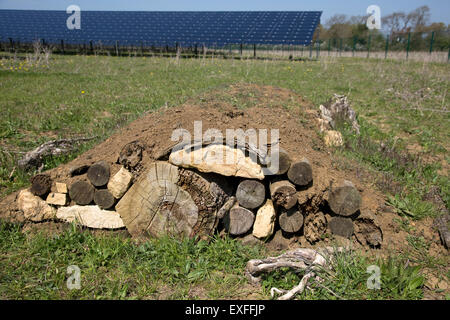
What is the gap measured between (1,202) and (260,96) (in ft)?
13.3

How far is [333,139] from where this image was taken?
16.8 feet

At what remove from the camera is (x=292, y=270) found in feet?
9.09

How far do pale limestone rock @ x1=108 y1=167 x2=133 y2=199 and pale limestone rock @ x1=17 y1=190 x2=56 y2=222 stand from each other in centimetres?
74

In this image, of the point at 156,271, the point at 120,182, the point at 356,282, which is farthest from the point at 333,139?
the point at 156,271

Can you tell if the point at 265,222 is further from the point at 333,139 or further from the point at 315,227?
the point at 333,139

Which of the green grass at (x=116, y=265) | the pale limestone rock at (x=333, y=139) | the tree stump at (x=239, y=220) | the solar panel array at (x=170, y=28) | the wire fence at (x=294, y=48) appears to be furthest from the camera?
the solar panel array at (x=170, y=28)

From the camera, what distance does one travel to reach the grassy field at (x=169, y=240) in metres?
2.66

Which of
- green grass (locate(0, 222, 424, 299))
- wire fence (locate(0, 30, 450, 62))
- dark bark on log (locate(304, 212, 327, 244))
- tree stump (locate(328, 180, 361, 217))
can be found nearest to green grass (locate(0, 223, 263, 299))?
green grass (locate(0, 222, 424, 299))

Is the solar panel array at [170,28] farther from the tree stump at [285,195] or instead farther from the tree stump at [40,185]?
the tree stump at [40,185]

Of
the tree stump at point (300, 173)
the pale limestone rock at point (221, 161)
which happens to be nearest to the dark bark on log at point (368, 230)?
the tree stump at point (300, 173)

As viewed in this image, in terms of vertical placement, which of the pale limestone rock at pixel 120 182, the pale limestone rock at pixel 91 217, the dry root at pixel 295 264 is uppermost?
the pale limestone rock at pixel 120 182

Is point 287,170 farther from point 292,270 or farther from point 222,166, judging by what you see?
point 292,270

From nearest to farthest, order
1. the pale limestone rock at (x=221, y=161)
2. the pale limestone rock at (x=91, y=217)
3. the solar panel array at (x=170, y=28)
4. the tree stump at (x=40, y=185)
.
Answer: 1. the pale limestone rock at (x=221, y=161)
2. the pale limestone rock at (x=91, y=217)
3. the tree stump at (x=40, y=185)
4. the solar panel array at (x=170, y=28)

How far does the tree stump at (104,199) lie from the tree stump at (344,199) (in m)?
2.15
